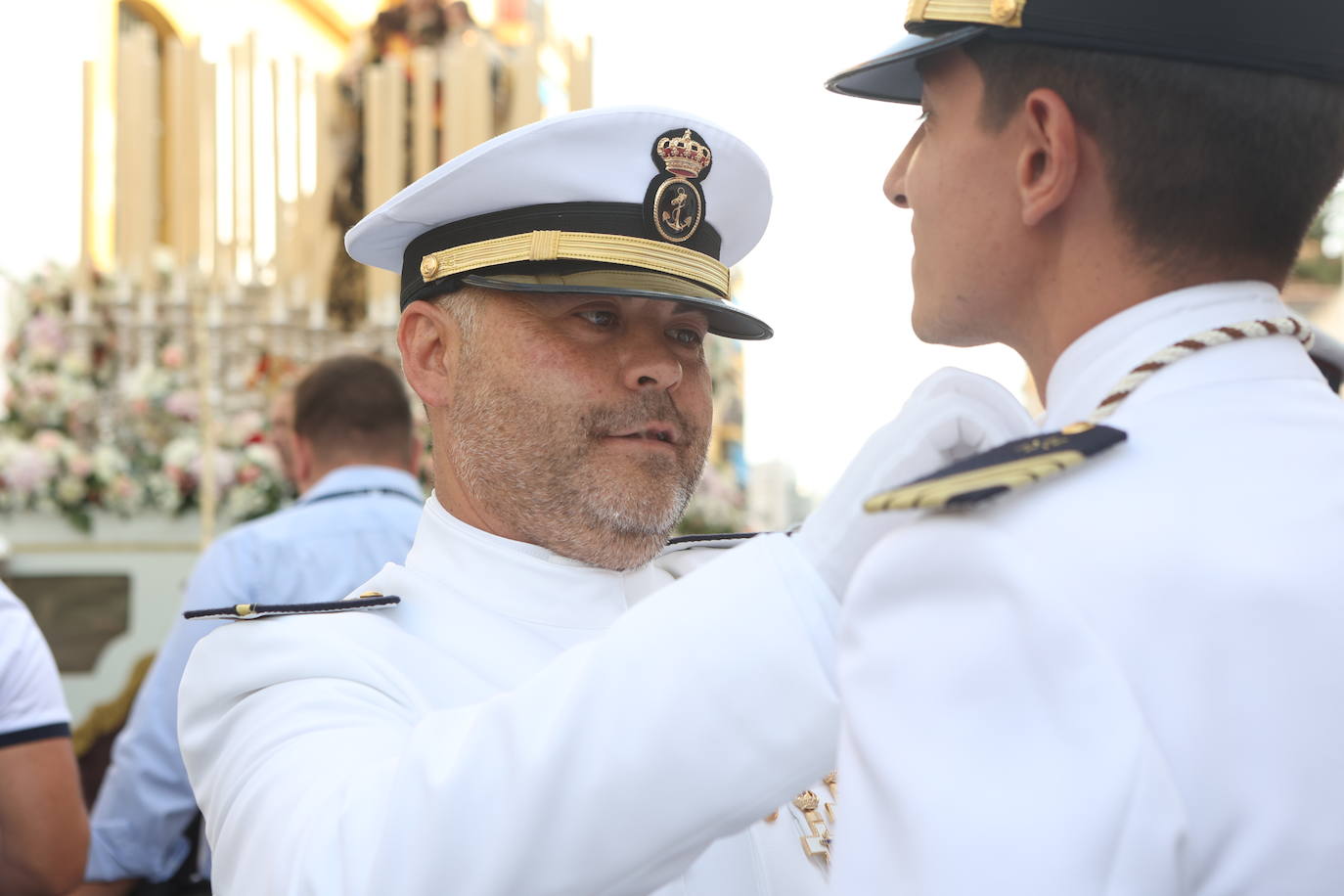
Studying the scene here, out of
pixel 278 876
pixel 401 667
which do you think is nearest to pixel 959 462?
pixel 278 876

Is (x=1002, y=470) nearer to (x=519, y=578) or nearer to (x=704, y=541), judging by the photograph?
(x=519, y=578)

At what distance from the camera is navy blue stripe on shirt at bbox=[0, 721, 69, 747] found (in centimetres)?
289


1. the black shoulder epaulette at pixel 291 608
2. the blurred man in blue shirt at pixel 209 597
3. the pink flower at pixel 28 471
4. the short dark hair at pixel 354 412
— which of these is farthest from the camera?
the pink flower at pixel 28 471

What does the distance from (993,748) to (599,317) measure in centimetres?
121

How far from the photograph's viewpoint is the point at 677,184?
1.99m

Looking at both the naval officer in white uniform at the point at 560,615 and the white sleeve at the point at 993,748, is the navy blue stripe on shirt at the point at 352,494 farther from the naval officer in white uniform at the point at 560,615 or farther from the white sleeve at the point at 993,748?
the white sleeve at the point at 993,748

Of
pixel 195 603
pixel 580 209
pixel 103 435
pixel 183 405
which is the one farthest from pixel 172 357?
pixel 580 209

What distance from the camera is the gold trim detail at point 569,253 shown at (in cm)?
191

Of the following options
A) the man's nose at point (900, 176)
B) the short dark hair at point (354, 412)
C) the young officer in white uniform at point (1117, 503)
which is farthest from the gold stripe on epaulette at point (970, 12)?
the short dark hair at point (354, 412)

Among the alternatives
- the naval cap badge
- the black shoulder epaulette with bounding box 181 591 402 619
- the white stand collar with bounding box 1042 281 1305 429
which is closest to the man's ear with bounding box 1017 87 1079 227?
the white stand collar with bounding box 1042 281 1305 429

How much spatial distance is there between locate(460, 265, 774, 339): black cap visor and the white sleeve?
101cm

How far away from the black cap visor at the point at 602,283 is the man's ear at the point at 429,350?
0.40ft

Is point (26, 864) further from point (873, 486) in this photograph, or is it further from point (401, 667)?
point (873, 486)

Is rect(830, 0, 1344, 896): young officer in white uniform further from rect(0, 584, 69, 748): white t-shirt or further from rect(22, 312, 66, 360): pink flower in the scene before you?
rect(22, 312, 66, 360): pink flower
